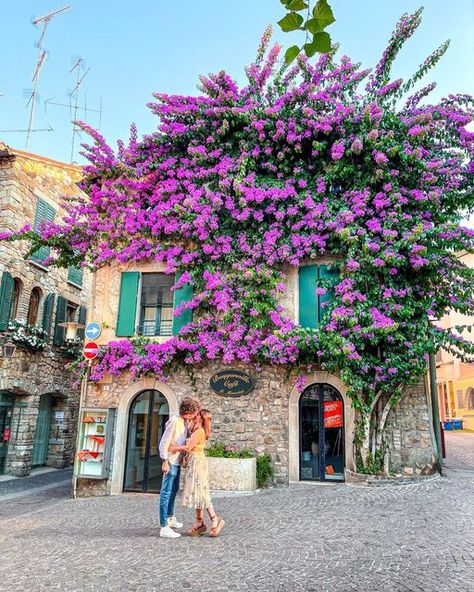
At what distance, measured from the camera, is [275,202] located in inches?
397

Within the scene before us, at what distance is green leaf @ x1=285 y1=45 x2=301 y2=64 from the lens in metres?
2.35

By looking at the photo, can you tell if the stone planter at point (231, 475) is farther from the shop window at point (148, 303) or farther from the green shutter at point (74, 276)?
the green shutter at point (74, 276)

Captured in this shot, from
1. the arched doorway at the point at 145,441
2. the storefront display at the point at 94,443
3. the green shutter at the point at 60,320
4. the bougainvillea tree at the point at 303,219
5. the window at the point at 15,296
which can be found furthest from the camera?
the green shutter at the point at 60,320

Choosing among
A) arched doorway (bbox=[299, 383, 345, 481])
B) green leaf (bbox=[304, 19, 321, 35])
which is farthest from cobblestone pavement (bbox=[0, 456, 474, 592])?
green leaf (bbox=[304, 19, 321, 35])

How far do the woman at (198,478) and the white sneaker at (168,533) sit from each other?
191mm

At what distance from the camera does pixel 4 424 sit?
13.9 metres

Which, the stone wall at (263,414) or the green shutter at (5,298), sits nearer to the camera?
the stone wall at (263,414)

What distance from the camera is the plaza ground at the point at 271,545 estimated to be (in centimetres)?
433

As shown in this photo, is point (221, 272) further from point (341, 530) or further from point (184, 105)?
point (341, 530)

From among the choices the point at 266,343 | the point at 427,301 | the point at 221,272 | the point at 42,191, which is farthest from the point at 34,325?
the point at 427,301

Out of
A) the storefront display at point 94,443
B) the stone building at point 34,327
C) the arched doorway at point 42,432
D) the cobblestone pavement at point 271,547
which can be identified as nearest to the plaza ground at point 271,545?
the cobblestone pavement at point 271,547

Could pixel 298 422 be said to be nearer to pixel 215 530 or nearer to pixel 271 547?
pixel 215 530

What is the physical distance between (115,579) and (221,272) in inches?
263

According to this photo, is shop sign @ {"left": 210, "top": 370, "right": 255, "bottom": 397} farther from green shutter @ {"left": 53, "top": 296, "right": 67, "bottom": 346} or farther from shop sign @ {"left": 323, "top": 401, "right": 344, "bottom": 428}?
green shutter @ {"left": 53, "top": 296, "right": 67, "bottom": 346}
